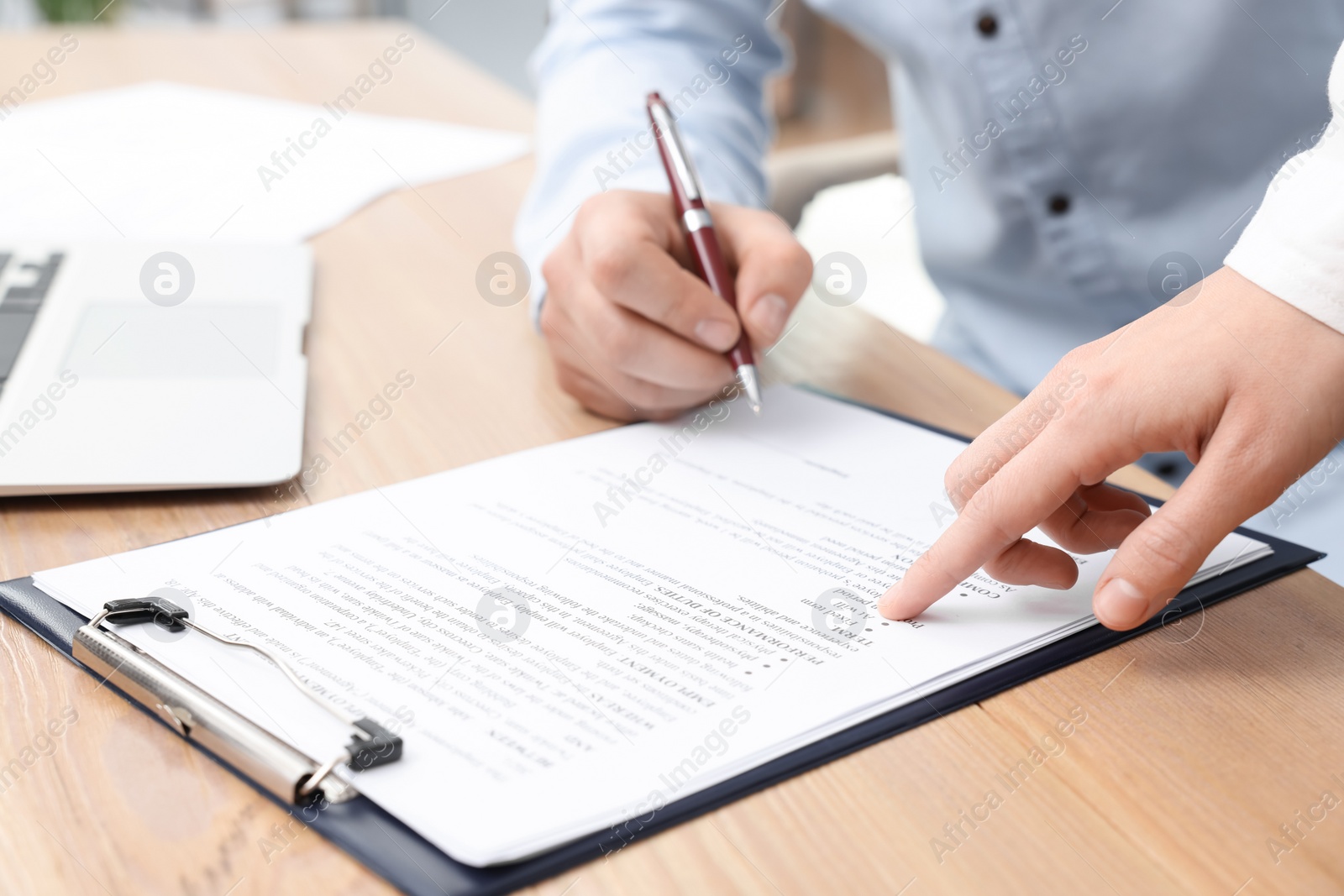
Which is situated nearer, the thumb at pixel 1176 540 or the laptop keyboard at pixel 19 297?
the thumb at pixel 1176 540

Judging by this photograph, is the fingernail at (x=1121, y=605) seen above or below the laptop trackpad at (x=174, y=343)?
below

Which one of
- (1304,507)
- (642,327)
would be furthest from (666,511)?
(1304,507)

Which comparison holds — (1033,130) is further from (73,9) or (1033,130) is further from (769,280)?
(73,9)

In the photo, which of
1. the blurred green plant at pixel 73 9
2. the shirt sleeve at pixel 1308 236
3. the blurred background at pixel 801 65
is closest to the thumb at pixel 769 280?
the shirt sleeve at pixel 1308 236

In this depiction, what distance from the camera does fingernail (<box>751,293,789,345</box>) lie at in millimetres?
624

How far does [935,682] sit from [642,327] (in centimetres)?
30

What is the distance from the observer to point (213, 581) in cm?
46

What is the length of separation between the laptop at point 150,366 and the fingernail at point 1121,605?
41cm

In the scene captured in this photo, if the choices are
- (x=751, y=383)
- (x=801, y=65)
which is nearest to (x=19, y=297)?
(x=751, y=383)

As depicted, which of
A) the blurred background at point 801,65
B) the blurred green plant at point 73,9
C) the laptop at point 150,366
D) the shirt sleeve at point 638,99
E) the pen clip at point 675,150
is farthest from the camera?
the blurred background at point 801,65

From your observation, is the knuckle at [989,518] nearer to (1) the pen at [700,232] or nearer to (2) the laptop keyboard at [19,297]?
(1) the pen at [700,232]

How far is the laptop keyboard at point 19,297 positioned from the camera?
626 millimetres

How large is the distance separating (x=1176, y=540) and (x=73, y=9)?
10.2 ft

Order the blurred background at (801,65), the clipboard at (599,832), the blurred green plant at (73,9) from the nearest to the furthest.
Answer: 1. the clipboard at (599,832)
2. the blurred green plant at (73,9)
3. the blurred background at (801,65)
